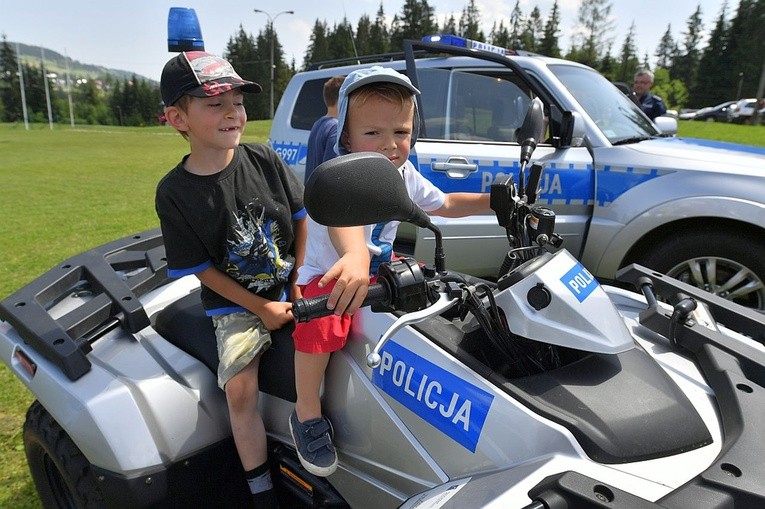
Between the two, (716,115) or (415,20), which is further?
(415,20)

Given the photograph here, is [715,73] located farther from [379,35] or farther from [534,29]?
[379,35]

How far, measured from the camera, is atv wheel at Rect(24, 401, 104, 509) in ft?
6.10

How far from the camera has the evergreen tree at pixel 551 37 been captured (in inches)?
2284

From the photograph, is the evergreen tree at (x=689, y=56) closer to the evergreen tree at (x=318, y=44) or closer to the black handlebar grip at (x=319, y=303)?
the evergreen tree at (x=318, y=44)

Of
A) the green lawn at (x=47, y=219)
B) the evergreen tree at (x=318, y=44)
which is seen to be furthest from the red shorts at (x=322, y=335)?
the evergreen tree at (x=318, y=44)

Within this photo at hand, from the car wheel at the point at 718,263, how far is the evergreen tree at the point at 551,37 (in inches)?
2259

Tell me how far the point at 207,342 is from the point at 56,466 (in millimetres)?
744

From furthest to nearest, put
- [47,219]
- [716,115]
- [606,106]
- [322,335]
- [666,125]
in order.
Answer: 1. [716,115]
2. [47,219]
3. [666,125]
4. [606,106]
5. [322,335]

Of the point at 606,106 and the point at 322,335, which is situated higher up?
the point at 606,106

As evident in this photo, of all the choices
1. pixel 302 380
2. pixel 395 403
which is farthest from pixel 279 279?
pixel 395 403

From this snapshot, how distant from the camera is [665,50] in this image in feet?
250

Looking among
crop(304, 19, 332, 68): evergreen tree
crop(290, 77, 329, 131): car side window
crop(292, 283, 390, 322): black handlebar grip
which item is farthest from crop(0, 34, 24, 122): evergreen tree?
crop(292, 283, 390, 322): black handlebar grip

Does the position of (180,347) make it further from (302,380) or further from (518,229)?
(518,229)

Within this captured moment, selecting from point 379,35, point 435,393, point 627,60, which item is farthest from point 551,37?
point 435,393
